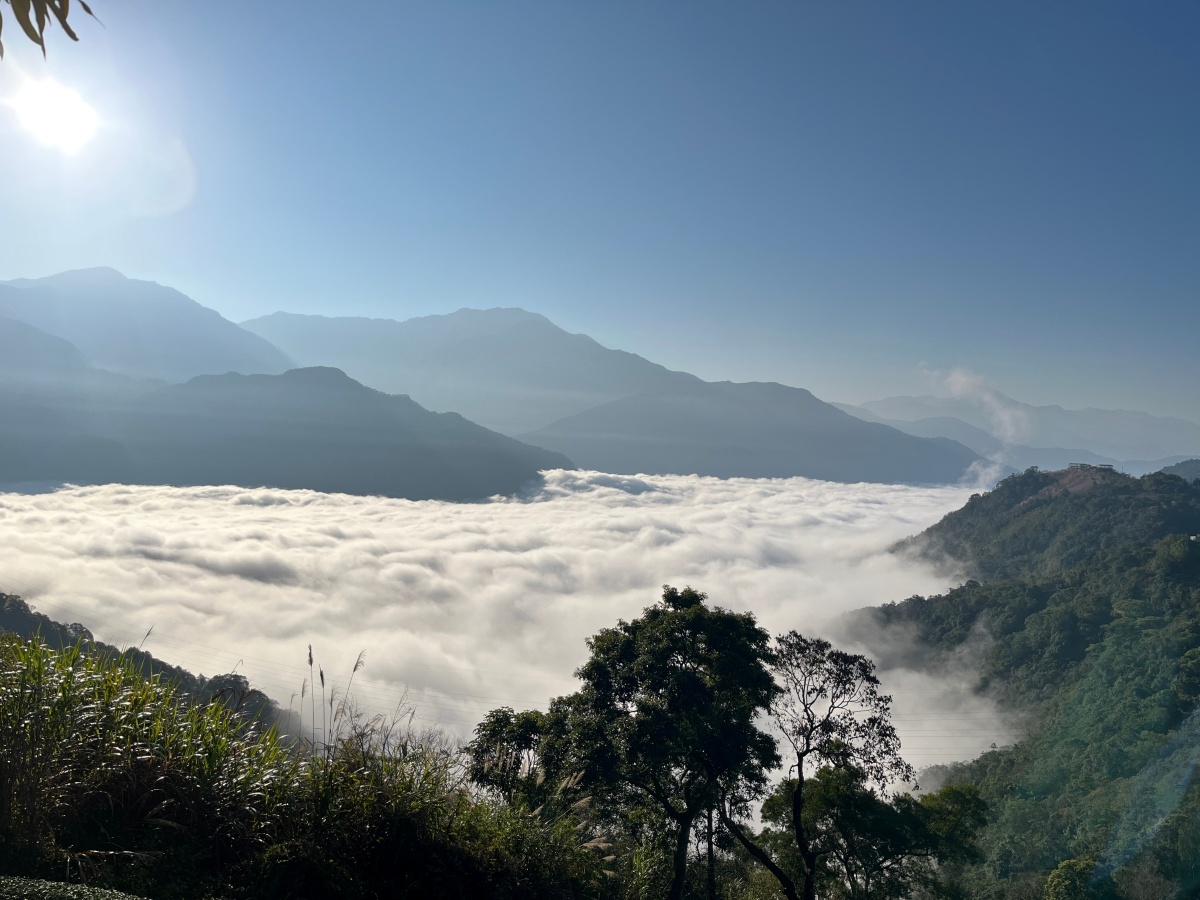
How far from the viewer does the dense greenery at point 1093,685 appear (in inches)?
1362

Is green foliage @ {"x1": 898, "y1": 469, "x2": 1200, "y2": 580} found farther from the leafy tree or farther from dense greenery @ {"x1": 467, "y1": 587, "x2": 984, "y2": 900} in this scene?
dense greenery @ {"x1": 467, "y1": 587, "x2": 984, "y2": 900}

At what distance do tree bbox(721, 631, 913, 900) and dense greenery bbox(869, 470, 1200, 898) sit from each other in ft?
75.3

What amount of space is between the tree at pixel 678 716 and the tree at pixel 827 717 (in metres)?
0.56

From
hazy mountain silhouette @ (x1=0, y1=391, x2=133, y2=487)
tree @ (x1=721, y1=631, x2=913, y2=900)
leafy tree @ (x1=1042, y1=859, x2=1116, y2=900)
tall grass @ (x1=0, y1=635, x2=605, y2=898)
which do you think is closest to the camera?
tall grass @ (x1=0, y1=635, x2=605, y2=898)

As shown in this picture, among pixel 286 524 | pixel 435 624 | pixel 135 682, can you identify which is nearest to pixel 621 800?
pixel 135 682

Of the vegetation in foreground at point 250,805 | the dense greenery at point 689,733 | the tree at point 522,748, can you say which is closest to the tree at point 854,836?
the dense greenery at point 689,733

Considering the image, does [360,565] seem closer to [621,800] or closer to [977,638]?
[977,638]

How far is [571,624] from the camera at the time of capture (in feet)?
432

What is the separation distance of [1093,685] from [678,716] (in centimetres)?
6980

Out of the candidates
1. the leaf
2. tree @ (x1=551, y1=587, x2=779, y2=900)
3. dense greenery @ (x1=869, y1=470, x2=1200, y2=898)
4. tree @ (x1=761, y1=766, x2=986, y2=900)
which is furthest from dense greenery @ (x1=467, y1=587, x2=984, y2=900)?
dense greenery @ (x1=869, y1=470, x2=1200, y2=898)

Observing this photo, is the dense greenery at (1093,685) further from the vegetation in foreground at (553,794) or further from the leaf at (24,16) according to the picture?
the leaf at (24,16)

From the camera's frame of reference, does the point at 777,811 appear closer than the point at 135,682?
No

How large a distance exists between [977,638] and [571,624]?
72.9m

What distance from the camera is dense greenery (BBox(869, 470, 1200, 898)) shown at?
1362 inches
